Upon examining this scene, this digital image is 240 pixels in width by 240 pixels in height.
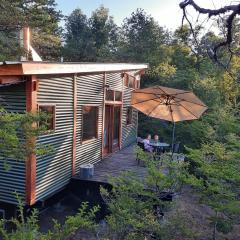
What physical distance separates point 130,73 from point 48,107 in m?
6.31

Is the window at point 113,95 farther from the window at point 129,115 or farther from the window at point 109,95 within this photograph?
the window at point 129,115

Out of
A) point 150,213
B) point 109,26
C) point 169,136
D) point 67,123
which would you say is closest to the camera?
point 150,213

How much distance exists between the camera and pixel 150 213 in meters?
5.33

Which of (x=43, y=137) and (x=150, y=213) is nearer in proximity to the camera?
(x=150, y=213)

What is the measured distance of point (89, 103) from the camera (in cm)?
915

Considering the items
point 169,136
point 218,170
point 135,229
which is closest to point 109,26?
point 169,136

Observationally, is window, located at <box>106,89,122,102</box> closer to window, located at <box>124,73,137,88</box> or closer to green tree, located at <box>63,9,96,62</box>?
window, located at <box>124,73,137,88</box>

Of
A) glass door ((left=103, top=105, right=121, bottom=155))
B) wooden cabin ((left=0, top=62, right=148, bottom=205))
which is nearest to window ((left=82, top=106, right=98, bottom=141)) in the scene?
wooden cabin ((left=0, top=62, right=148, bottom=205))

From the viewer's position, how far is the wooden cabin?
257 inches

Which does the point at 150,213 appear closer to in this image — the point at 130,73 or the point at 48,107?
the point at 48,107

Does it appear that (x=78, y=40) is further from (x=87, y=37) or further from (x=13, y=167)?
(x=13, y=167)

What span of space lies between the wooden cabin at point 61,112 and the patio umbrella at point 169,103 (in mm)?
1758

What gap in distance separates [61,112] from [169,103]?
256 cm

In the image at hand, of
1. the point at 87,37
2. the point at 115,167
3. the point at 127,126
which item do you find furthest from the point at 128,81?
the point at 87,37
